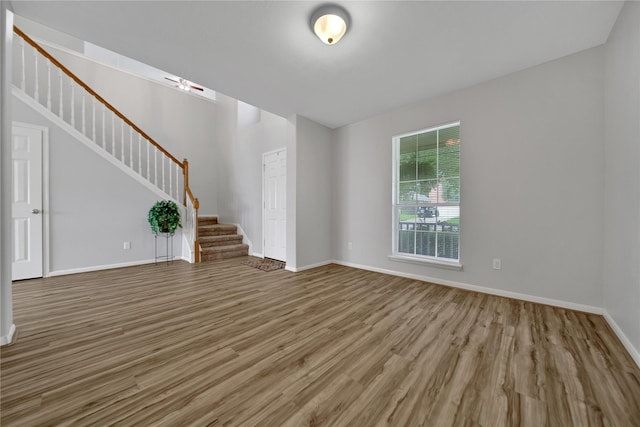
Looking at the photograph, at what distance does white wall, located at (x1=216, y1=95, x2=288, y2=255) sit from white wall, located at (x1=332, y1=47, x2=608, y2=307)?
2975 mm

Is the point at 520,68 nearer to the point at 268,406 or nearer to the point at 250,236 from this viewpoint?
the point at 268,406

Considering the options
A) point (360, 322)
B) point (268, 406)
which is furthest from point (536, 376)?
point (268, 406)

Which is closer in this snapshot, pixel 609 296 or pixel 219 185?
pixel 609 296

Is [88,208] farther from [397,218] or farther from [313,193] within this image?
[397,218]

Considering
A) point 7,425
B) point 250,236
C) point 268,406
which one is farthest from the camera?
point 250,236

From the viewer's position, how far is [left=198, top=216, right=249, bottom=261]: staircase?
4785mm

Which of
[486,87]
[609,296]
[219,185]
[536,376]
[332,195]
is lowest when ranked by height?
[536,376]

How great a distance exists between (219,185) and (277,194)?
8.67ft

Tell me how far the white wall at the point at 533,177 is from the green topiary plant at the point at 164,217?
14.3 ft

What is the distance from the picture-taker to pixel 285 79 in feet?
9.35

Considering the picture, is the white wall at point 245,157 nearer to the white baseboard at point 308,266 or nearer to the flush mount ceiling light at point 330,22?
Result: the white baseboard at point 308,266

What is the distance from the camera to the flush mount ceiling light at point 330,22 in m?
1.84

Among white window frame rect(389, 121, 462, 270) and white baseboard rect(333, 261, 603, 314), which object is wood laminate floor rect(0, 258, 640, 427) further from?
white window frame rect(389, 121, 462, 270)

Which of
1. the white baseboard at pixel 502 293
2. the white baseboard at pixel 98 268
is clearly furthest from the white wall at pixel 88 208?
the white baseboard at pixel 502 293
